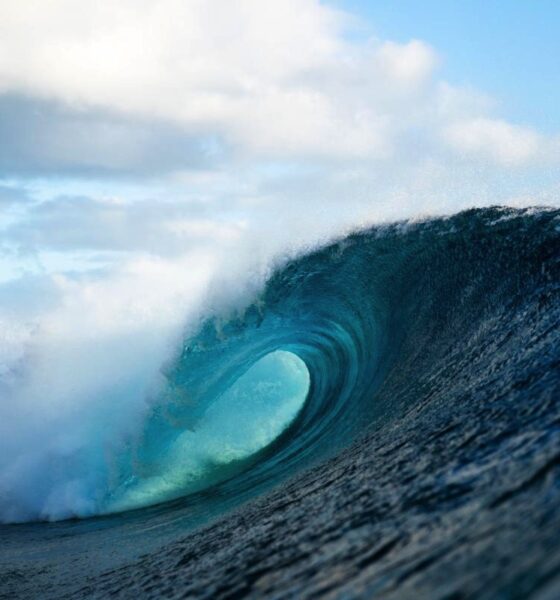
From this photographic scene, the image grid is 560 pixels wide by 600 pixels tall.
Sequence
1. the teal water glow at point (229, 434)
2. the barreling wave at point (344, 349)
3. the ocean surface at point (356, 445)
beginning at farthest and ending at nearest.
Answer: the teal water glow at point (229, 434) < the barreling wave at point (344, 349) < the ocean surface at point (356, 445)

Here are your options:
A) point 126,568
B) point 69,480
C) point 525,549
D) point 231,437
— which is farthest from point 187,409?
point 525,549

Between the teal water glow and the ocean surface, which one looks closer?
the ocean surface

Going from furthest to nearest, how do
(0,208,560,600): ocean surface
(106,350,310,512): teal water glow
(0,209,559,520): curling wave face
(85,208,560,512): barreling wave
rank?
(106,350,310,512): teal water glow, (0,209,559,520): curling wave face, (85,208,560,512): barreling wave, (0,208,560,600): ocean surface

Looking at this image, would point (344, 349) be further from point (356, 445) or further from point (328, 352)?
point (356, 445)

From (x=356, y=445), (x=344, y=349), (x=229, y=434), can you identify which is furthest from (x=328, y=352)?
(x=356, y=445)

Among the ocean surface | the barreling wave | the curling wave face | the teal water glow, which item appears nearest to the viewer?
the ocean surface

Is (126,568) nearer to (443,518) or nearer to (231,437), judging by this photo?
(443,518)
